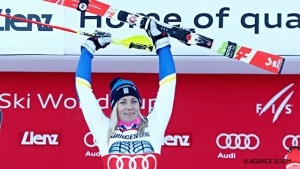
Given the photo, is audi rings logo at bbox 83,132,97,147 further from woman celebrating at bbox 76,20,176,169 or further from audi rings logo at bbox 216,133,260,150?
woman celebrating at bbox 76,20,176,169

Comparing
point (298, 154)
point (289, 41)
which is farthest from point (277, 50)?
point (298, 154)

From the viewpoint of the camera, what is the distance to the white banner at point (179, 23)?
541cm

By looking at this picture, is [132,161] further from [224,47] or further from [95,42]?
[224,47]

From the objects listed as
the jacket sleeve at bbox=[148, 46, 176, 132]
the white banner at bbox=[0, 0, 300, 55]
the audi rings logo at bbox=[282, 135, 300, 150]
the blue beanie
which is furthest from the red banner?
the jacket sleeve at bbox=[148, 46, 176, 132]

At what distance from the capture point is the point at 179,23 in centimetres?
543

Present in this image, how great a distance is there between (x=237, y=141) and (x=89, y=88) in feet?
5.51

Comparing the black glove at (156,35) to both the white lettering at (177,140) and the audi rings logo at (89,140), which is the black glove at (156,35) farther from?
the audi rings logo at (89,140)

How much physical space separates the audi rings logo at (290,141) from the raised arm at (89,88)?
173 centimetres

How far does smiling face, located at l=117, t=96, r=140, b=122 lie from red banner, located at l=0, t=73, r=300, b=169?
1.25 m

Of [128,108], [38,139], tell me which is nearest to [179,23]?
[128,108]

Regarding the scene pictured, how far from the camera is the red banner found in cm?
603

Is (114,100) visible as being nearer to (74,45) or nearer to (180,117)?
(74,45)

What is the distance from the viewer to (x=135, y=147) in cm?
478

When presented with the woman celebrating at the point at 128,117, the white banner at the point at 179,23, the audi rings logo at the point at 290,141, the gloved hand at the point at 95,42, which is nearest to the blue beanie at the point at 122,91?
the woman celebrating at the point at 128,117
